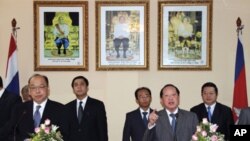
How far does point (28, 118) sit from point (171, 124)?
3.97ft

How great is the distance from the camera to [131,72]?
655 cm

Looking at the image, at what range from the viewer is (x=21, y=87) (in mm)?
6645

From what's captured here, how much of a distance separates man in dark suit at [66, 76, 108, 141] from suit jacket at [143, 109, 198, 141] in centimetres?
160

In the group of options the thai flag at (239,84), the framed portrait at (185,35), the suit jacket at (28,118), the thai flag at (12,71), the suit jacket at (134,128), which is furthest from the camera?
the framed portrait at (185,35)

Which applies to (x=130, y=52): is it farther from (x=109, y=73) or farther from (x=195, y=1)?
(x=195, y=1)

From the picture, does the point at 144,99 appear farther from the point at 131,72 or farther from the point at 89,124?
the point at 131,72

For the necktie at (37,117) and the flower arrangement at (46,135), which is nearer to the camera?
the flower arrangement at (46,135)

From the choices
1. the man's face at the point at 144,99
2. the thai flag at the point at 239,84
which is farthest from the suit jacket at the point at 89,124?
the thai flag at the point at 239,84

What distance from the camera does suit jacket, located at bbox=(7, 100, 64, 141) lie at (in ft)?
12.2

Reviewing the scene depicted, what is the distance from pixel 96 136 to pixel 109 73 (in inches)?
55.4

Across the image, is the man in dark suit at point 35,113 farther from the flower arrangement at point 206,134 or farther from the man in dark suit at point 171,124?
the flower arrangement at point 206,134

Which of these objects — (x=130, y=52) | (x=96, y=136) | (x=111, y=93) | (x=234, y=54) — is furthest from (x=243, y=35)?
(x=96, y=136)

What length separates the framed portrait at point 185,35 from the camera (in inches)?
255

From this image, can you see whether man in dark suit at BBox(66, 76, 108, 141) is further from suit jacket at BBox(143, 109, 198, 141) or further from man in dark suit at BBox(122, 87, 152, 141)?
suit jacket at BBox(143, 109, 198, 141)
